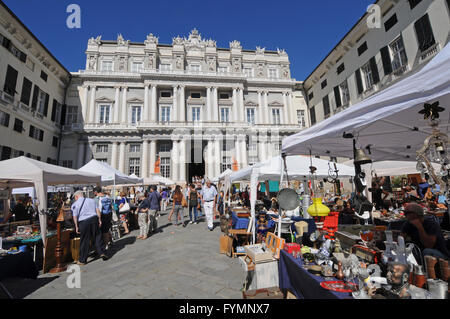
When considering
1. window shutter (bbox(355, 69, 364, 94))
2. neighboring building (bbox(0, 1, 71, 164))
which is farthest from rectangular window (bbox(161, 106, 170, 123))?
window shutter (bbox(355, 69, 364, 94))

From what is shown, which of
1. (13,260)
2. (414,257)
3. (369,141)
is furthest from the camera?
(369,141)

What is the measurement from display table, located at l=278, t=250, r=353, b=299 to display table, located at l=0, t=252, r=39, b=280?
4551 millimetres

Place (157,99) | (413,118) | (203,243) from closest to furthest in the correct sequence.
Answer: (413,118)
(203,243)
(157,99)

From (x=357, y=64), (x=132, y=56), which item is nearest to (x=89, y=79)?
(x=132, y=56)

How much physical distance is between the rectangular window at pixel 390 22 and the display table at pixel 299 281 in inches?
705

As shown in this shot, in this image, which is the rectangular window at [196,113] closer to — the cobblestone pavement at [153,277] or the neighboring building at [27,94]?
the neighboring building at [27,94]

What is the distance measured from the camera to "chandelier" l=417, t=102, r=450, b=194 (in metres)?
2.04

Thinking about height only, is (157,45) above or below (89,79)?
above

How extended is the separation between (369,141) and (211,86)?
→ 23062mm

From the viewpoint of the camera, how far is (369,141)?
414 cm

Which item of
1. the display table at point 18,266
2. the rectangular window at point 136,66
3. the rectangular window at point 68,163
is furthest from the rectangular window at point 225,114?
the display table at point 18,266

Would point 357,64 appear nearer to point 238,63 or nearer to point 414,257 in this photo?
point 238,63

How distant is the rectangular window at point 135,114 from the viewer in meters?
24.1

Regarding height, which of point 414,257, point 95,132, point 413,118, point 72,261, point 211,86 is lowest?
point 72,261
